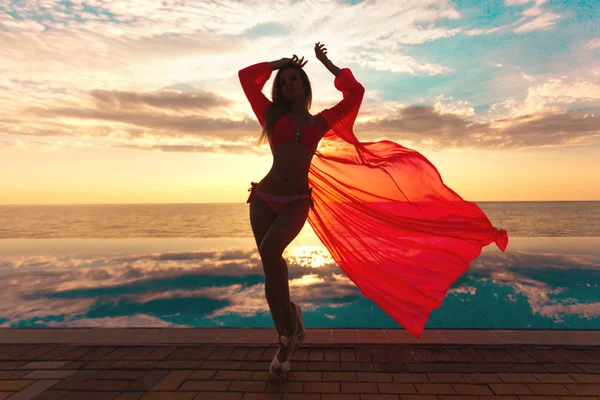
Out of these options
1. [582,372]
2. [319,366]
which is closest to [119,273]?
[319,366]

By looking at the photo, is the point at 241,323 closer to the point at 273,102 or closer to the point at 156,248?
the point at 273,102

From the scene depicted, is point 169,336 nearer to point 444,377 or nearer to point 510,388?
point 444,377

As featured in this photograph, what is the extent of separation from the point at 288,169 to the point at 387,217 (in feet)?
4.25

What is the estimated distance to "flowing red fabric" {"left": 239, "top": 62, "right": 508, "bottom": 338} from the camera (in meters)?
4.02

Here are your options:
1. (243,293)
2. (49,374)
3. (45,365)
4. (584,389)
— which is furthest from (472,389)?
(243,293)

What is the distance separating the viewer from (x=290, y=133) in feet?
12.2

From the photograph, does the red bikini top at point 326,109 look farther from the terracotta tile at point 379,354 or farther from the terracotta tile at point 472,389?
the terracotta tile at point 472,389

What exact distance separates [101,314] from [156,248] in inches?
318

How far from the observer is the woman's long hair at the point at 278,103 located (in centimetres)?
386

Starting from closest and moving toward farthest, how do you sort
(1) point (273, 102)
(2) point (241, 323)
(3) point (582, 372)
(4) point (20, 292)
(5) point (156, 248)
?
(3) point (582, 372), (1) point (273, 102), (2) point (241, 323), (4) point (20, 292), (5) point (156, 248)

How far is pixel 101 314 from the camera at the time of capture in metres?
6.34

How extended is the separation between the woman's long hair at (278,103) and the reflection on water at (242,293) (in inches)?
124

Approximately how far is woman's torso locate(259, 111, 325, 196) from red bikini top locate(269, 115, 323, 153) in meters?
0.02

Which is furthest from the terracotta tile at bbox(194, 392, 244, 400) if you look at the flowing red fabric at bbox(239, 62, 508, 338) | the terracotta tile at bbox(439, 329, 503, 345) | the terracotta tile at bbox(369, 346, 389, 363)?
the terracotta tile at bbox(439, 329, 503, 345)
